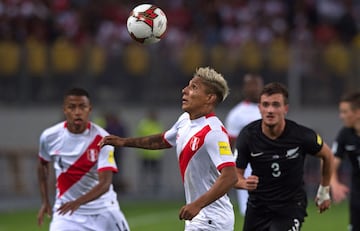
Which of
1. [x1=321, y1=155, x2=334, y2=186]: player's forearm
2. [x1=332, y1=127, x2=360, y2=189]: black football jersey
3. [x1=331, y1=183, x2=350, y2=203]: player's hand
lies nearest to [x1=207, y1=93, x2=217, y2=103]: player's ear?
[x1=321, y1=155, x2=334, y2=186]: player's forearm

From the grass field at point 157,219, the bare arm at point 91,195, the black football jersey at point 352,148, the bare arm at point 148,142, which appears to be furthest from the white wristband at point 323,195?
the grass field at point 157,219

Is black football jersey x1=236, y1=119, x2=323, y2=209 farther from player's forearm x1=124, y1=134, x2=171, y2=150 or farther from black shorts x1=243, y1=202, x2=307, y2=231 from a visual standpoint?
player's forearm x1=124, y1=134, x2=171, y2=150

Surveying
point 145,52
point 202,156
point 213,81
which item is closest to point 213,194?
point 202,156

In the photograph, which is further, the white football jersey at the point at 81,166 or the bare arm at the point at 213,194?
the white football jersey at the point at 81,166

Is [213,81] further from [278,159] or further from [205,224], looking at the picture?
[278,159]

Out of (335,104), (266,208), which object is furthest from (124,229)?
(335,104)

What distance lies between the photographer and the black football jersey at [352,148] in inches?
490

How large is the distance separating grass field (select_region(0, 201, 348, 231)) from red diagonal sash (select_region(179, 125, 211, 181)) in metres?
8.20

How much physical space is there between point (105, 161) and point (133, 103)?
13010 mm

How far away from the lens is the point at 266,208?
34.4 ft

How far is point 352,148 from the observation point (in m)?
12.5

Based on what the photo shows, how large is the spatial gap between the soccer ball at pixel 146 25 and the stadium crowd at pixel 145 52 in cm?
1287

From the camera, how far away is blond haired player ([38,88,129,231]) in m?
10.8

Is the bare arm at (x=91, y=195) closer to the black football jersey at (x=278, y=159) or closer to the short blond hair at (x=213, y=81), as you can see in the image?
the black football jersey at (x=278, y=159)
